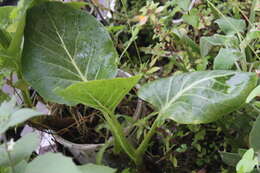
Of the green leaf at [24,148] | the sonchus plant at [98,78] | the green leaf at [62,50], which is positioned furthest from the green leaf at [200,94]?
the green leaf at [24,148]

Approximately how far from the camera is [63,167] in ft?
1.11

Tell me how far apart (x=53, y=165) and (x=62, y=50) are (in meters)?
0.31

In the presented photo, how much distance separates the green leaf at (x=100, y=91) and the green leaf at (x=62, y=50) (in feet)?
0.26

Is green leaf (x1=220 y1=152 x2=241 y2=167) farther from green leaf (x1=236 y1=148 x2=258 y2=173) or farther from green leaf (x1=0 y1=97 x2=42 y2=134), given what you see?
green leaf (x1=0 y1=97 x2=42 y2=134)

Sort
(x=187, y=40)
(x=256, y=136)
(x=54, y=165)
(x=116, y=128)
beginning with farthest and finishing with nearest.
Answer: (x=187, y=40)
(x=116, y=128)
(x=256, y=136)
(x=54, y=165)

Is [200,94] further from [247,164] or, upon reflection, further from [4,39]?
[4,39]

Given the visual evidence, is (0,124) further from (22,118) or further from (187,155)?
(187,155)

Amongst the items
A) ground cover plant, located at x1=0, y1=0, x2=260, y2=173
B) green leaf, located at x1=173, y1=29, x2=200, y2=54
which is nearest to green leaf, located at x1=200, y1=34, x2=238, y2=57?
ground cover plant, located at x1=0, y1=0, x2=260, y2=173

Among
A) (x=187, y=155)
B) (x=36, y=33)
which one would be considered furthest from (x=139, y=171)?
(x=36, y=33)

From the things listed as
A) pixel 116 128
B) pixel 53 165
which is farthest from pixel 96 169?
pixel 116 128

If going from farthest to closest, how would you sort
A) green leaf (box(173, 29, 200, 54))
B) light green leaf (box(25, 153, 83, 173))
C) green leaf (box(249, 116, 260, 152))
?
green leaf (box(173, 29, 200, 54)), green leaf (box(249, 116, 260, 152)), light green leaf (box(25, 153, 83, 173))

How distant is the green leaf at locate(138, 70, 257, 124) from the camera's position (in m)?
0.50

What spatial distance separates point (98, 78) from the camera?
618 millimetres

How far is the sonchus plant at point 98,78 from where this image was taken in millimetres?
506
